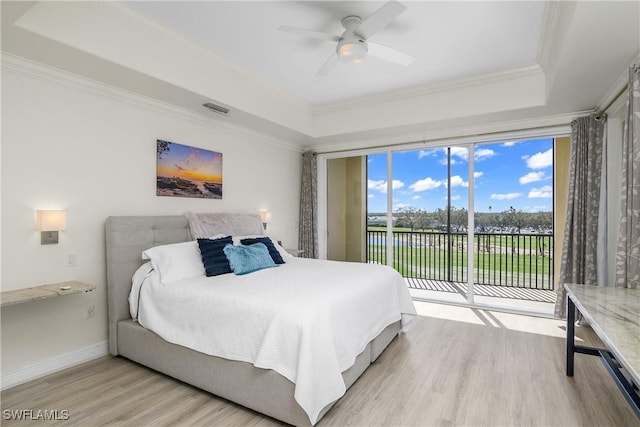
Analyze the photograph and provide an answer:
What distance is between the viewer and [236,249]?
10.2ft

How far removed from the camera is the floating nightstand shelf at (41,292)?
6.80ft

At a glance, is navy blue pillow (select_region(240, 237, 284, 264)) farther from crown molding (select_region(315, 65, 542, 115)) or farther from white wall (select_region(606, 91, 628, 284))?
white wall (select_region(606, 91, 628, 284))

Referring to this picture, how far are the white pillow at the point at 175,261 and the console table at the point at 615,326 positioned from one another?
112 inches

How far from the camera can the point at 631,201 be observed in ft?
8.17

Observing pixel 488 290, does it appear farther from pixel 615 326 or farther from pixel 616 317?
pixel 615 326

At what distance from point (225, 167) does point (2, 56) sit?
2220 millimetres

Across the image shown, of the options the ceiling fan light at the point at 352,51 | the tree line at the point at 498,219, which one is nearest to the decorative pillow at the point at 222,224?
the ceiling fan light at the point at 352,51

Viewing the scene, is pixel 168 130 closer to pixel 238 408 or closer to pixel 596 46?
pixel 238 408

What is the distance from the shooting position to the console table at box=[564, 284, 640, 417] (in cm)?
139

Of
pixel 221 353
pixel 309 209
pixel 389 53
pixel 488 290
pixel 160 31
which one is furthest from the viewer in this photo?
pixel 309 209

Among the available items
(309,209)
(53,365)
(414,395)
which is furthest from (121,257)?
(309,209)

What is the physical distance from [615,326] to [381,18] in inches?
90.5

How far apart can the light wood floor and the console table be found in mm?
284

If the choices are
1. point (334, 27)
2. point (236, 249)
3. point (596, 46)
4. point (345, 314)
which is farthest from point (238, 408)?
point (596, 46)
